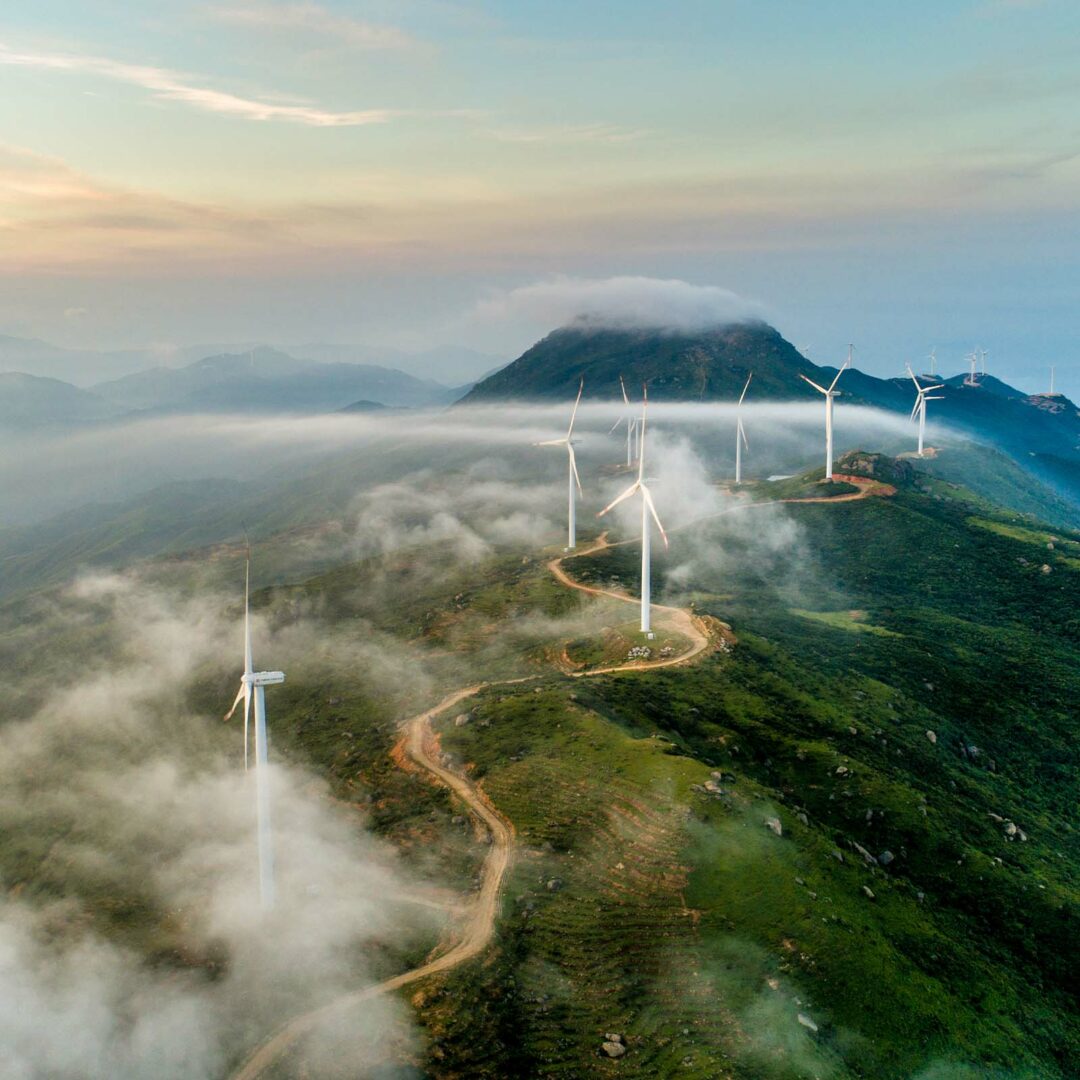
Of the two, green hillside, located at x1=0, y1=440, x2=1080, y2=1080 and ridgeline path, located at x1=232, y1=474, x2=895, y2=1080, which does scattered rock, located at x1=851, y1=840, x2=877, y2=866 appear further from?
Result: ridgeline path, located at x1=232, y1=474, x2=895, y2=1080

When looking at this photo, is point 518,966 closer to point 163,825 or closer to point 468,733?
point 468,733

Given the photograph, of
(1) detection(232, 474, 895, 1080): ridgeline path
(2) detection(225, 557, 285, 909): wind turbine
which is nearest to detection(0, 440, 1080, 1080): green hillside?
(1) detection(232, 474, 895, 1080): ridgeline path

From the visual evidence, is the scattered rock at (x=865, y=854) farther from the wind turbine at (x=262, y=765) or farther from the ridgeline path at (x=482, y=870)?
the wind turbine at (x=262, y=765)

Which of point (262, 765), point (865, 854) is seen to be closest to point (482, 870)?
point (262, 765)

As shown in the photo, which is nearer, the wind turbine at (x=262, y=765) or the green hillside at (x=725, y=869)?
the green hillside at (x=725, y=869)

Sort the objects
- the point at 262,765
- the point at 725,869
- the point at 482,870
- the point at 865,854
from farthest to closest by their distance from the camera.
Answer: the point at 865,854
the point at 482,870
the point at 725,869
the point at 262,765

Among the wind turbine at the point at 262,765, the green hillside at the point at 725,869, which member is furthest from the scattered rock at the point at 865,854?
the wind turbine at the point at 262,765

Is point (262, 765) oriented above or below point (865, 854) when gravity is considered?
above

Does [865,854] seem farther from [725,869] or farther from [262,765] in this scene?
Result: [262,765]

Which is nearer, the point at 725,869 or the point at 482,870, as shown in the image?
the point at 725,869

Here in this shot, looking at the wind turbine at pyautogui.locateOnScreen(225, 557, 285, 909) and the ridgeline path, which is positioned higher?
the wind turbine at pyautogui.locateOnScreen(225, 557, 285, 909)

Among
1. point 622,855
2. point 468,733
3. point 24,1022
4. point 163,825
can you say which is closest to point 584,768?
point 622,855
